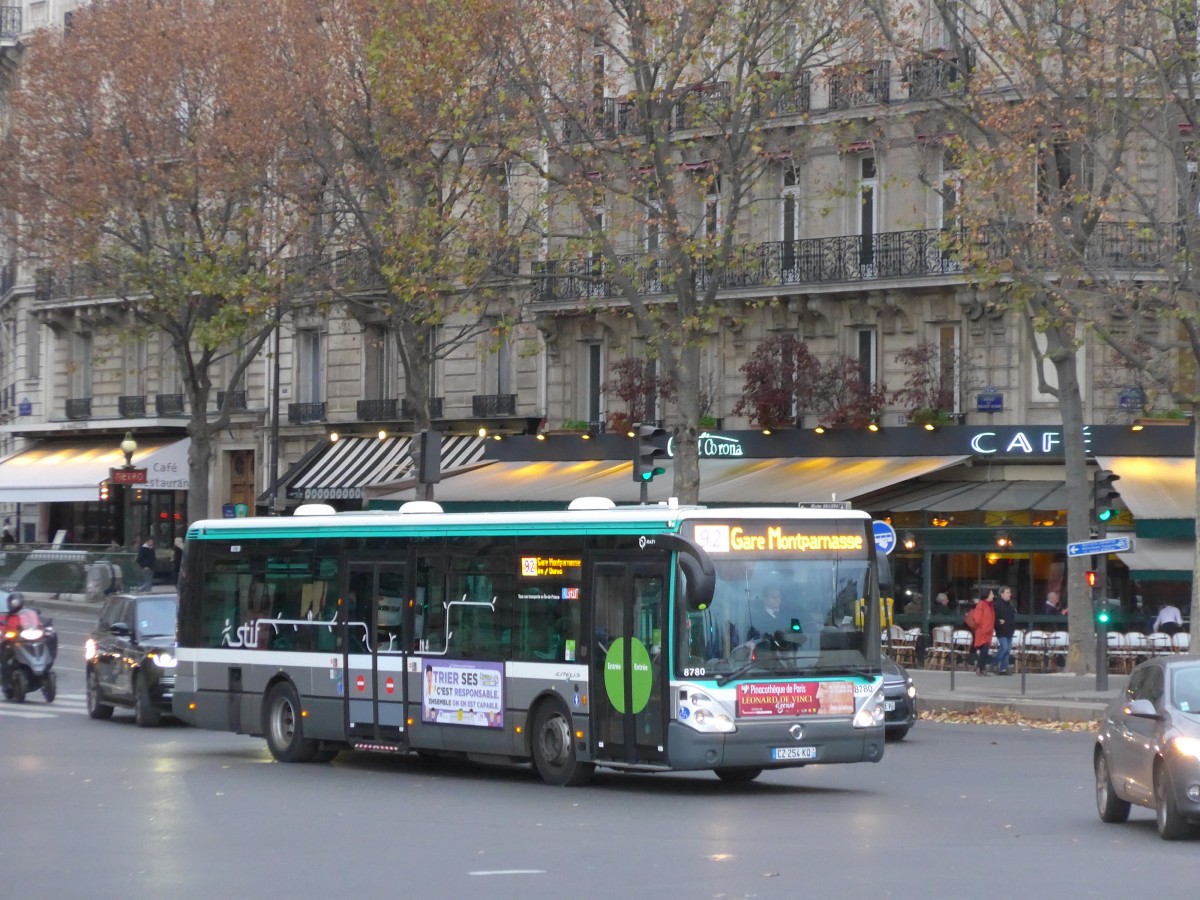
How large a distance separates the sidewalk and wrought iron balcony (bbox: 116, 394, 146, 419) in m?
30.0

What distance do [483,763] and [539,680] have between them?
3016 millimetres

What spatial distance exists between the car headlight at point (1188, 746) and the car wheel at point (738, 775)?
18.0 feet

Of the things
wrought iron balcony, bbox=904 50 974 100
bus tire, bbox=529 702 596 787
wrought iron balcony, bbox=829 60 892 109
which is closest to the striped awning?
wrought iron balcony, bbox=829 60 892 109

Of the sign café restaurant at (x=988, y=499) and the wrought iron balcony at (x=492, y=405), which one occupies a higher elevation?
the wrought iron balcony at (x=492, y=405)

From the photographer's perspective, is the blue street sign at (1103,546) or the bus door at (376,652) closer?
the bus door at (376,652)

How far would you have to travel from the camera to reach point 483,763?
19.9 meters

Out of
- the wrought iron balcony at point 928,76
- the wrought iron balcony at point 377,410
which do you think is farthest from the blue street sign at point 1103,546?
the wrought iron balcony at point 377,410

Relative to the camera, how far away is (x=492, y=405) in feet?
152

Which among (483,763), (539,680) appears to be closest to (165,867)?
(539,680)

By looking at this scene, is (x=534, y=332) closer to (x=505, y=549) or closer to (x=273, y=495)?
(x=273, y=495)

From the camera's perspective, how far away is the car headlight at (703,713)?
15891 mm

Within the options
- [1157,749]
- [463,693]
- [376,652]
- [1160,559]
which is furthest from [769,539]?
[1160,559]

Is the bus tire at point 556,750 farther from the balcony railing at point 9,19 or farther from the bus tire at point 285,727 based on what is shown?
the balcony railing at point 9,19

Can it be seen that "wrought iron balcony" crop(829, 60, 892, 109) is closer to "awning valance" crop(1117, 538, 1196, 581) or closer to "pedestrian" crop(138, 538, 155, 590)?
"awning valance" crop(1117, 538, 1196, 581)
